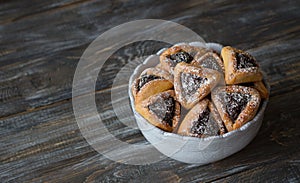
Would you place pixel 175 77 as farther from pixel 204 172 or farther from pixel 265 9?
pixel 265 9

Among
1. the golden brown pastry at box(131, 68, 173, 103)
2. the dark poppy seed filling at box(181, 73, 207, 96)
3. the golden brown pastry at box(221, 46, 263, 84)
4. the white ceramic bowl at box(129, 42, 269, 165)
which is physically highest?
the golden brown pastry at box(131, 68, 173, 103)

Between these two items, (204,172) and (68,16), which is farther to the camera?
(68,16)

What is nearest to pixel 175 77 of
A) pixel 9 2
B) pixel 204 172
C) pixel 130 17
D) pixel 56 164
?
pixel 204 172

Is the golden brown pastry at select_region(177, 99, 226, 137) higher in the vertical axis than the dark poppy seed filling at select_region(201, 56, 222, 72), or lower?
lower

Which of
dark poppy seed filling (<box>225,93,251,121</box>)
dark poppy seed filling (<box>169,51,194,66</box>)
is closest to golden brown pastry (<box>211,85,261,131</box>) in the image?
dark poppy seed filling (<box>225,93,251,121</box>)

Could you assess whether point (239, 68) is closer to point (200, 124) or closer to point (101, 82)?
point (200, 124)

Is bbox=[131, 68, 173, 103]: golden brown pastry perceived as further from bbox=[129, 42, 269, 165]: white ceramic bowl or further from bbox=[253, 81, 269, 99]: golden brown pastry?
bbox=[253, 81, 269, 99]: golden brown pastry
